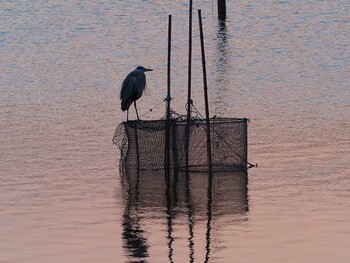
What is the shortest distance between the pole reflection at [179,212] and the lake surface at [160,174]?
27mm

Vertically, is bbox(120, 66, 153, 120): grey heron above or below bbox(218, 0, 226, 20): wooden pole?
below

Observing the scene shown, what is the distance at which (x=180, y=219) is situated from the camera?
1688 cm

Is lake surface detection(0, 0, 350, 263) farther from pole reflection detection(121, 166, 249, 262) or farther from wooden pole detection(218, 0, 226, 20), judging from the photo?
wooden pole detection(218, 0, 226, 20)

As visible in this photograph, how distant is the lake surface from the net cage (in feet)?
0.97

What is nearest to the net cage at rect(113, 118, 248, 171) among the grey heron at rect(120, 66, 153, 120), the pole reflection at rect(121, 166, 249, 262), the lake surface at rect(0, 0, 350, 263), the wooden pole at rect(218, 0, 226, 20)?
the pole reflection at rect(121, 166, 249, 262)

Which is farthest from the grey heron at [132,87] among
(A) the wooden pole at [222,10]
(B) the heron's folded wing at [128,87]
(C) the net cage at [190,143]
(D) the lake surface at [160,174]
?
(A) the wooden pole at [222,10]

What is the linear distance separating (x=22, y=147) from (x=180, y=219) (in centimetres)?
566

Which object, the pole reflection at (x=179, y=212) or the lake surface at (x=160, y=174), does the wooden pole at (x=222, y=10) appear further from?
the pole reflection at (x=179, y=212)

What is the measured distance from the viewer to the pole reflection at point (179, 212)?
15.4 metres

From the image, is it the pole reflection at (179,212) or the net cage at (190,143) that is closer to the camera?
the pole reflection at (179,212)

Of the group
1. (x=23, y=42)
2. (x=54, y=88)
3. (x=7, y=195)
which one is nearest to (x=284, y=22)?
(x=23, y=42)

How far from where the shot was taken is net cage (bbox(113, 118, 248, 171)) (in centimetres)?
1947

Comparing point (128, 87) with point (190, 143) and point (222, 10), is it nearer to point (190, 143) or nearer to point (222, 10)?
point (190, 143)

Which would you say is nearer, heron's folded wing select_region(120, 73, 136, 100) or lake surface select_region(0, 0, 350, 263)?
lake surface select_region(0, 0, 350, 263)
